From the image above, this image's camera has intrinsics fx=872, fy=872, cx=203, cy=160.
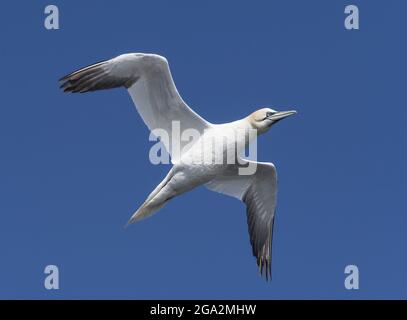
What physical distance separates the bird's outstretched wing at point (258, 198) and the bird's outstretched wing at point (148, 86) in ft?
5.19

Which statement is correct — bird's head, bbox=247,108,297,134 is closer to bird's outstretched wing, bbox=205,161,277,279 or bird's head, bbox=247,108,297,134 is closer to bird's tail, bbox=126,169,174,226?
bird's outstretched wing, bbox=205,161,277,279

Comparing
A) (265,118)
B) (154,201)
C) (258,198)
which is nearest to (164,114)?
(154,201)

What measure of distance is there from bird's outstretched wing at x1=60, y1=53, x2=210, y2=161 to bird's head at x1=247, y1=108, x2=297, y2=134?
850mm

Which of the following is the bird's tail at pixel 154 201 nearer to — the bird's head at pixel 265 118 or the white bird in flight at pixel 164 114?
the white bird in flight at pixel 164 114

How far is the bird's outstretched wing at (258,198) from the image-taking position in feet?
55.9

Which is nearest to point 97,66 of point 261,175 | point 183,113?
point 183,113

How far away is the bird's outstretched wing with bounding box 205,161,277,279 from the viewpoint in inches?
671

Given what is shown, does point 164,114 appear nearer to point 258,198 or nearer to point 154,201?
point 154,201

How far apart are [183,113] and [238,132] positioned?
106 cm

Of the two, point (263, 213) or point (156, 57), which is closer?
point (156, 57)

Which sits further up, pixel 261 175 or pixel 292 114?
pixel 292 114

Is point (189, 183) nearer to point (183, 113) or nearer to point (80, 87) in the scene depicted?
point (183, 113)

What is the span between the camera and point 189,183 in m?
15.5

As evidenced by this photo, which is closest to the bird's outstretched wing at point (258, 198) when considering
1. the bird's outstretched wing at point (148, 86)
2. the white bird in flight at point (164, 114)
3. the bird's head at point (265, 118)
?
the white bird in flight at point (164, 114)
